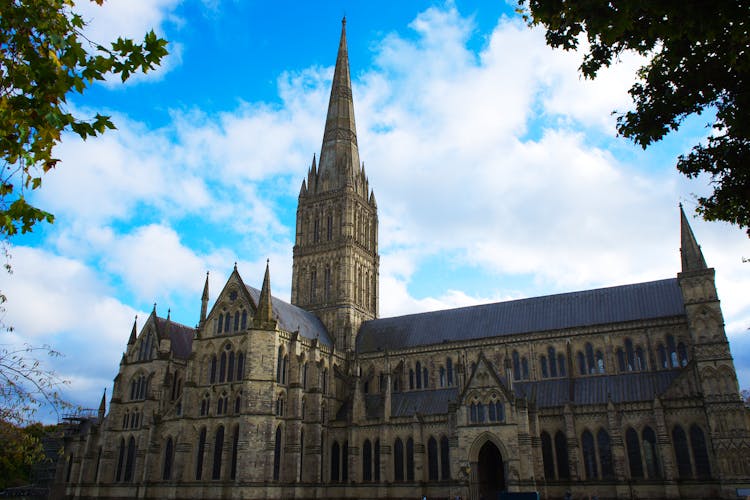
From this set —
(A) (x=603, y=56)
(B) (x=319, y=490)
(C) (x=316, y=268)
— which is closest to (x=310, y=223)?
(C) (x=316, y=268)

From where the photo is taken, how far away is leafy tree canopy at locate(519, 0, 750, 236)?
9.73 metres

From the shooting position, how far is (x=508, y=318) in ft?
171

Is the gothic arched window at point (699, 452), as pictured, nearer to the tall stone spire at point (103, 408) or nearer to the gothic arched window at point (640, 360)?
the gothic arched window at point (640, 360)

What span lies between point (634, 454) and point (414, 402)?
1753cm

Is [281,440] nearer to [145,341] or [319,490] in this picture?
[319,490]

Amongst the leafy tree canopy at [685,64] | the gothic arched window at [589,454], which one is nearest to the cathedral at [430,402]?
the gothic arched window at [589,454]

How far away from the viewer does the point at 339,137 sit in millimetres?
66438

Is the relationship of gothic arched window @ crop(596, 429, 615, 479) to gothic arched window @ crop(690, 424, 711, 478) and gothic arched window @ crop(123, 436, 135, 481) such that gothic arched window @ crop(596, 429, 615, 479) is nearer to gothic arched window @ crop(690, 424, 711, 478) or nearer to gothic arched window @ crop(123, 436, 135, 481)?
gothic arched window @ crop(690, 424, 711, 478)

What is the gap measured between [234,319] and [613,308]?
31221 mm

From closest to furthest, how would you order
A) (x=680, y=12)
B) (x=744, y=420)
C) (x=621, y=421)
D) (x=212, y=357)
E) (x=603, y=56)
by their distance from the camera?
(x=680, y=12) < (x=603, y=56) < (x=744, y=420) < (x=621, y=421) < (x=212, y=357)

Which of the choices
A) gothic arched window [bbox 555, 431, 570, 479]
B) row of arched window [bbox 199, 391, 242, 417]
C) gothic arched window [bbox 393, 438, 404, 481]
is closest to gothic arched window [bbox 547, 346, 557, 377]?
gothic arched window [bbox 555, 431, 570, 479]

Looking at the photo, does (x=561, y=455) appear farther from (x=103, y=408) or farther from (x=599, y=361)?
(x=103, y=408)

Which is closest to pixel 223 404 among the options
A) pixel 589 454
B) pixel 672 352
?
pixel 589 454

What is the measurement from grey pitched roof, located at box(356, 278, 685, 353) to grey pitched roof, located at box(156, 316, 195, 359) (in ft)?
55.7
